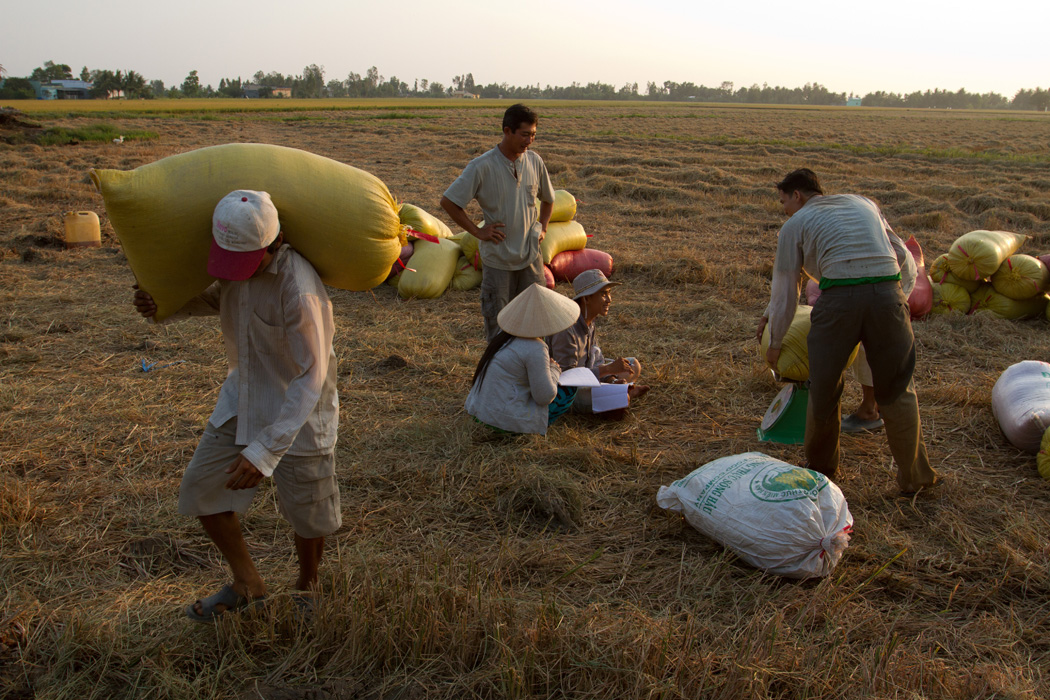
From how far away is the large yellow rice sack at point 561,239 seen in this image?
6.40 metres

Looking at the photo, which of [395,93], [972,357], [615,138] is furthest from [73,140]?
[395,93]

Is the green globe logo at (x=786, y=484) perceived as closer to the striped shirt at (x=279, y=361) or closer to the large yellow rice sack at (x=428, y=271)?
the striped shirt at (x=279, y=361)

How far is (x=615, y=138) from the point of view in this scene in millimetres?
23094

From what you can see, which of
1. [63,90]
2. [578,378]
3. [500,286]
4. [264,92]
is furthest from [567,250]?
[63,90]

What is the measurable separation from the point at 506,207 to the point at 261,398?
2.34 m

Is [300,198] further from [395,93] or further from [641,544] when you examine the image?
[395,93]

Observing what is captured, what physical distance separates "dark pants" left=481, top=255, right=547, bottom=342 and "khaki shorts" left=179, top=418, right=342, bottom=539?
2103 mm

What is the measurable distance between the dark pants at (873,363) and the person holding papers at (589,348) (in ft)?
3.52

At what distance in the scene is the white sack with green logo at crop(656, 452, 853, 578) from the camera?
98.7 inches

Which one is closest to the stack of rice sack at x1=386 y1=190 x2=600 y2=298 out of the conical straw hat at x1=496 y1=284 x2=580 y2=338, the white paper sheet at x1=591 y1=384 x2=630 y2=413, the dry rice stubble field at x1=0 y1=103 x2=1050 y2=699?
the dry rice stubble field at x1=0 y1=103 x2=1050 y2=699

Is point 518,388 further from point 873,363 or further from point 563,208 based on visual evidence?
point 563,208

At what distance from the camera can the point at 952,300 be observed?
5832mm

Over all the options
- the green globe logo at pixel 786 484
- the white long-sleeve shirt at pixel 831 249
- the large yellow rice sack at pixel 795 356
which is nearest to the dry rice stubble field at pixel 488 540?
the green globe logo at pixel 786 484

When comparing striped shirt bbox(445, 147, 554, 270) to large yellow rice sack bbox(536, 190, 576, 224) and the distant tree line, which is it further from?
the distant tree line
